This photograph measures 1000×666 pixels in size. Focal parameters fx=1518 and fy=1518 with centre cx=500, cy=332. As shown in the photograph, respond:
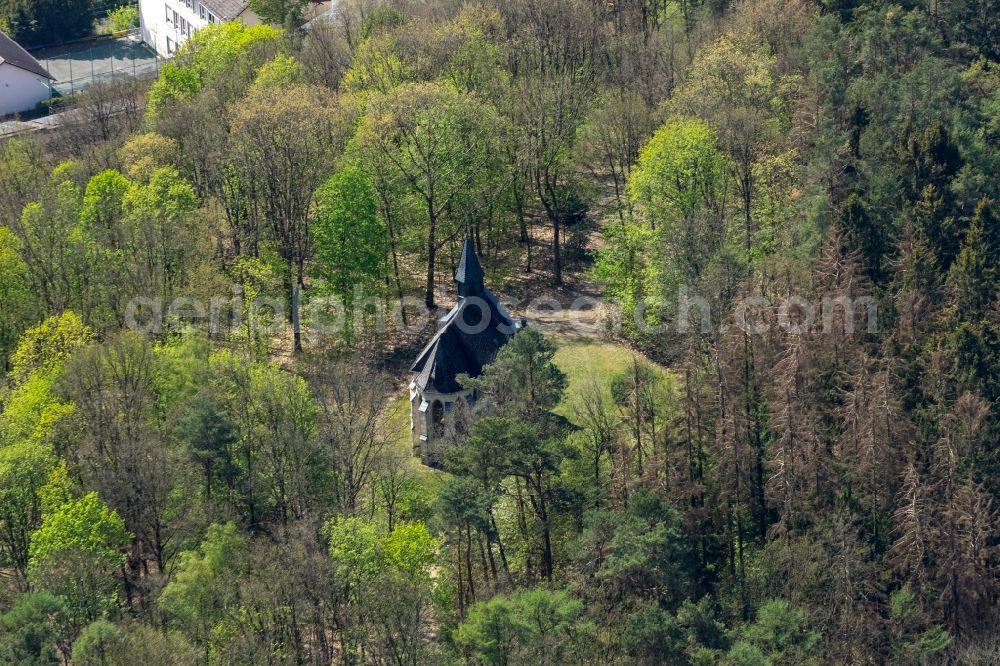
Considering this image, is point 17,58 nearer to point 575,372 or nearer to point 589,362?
point 589,362

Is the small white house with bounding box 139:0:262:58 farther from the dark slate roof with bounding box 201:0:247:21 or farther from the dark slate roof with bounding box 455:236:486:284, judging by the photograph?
the dark slate roof with bounding box 455:236:486:284

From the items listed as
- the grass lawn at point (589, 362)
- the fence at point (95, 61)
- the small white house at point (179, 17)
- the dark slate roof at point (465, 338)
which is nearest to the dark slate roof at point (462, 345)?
the dark slate roof at point (465, 338)

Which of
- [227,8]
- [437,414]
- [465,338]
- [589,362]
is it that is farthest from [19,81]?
[437,414]

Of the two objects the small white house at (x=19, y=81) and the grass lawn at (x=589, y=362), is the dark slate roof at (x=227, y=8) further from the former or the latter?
the grass lawn at (x=589, y=362)

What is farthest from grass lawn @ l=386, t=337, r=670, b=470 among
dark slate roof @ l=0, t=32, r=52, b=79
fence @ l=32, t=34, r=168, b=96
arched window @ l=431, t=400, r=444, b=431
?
dark slate roof @ l=0, t=32, r=52, b=79

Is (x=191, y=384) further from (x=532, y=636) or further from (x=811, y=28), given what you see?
(x=811, y=28)

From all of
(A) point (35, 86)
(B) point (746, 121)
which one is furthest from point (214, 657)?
(A) point (35, 86)
